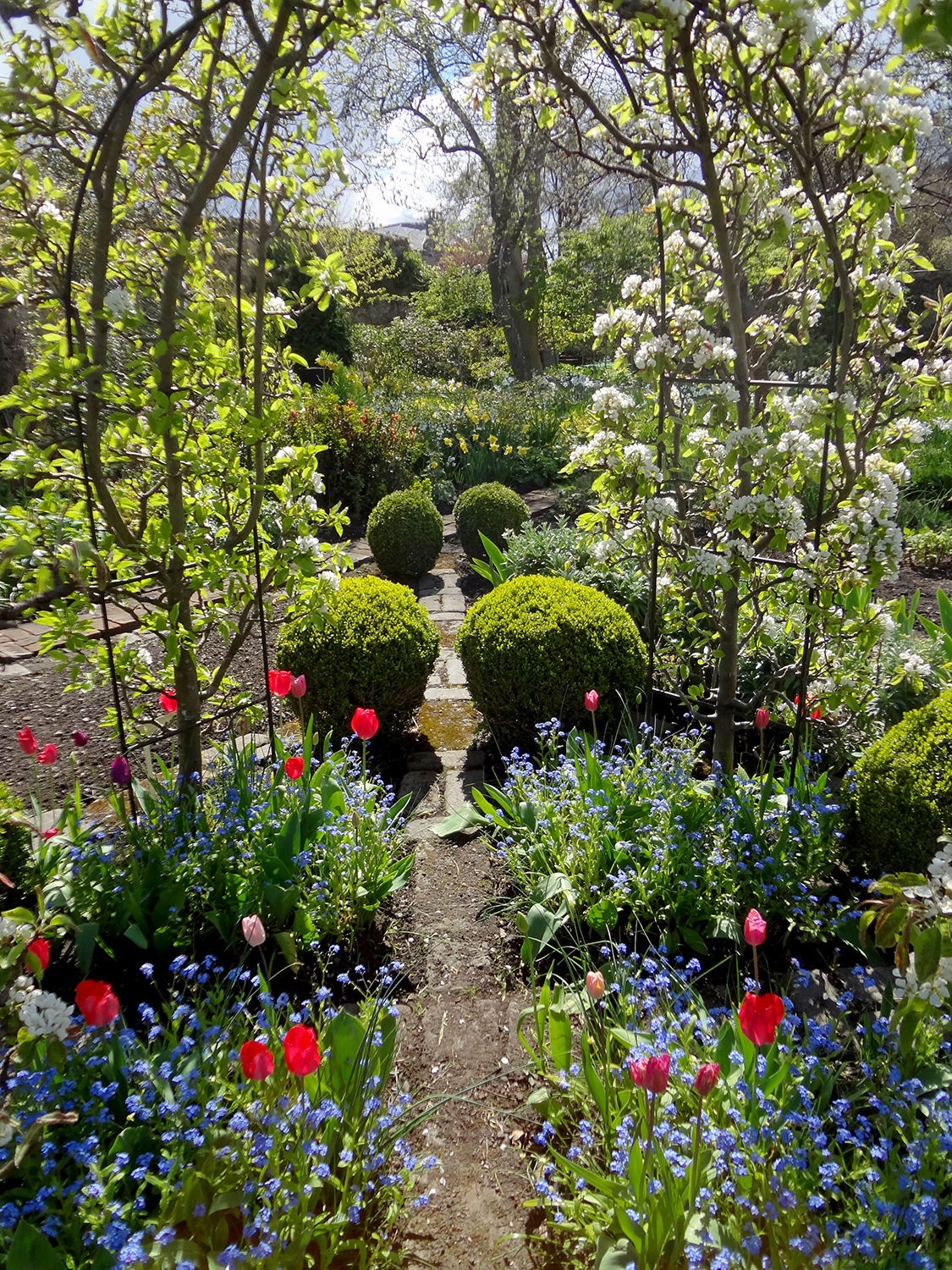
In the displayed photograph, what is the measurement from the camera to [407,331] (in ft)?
52.6

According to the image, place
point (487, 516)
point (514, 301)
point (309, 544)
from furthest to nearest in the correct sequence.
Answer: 1. point (514, 301)
2. point (487, 516)
3. point (309, 544)

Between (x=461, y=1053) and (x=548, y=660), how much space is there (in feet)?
5.52

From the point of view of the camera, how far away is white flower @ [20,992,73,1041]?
4.48 feet

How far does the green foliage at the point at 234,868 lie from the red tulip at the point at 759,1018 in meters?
1.20

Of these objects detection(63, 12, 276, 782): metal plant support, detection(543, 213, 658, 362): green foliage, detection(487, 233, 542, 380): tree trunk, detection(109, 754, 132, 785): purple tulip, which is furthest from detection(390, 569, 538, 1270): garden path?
detection(543, 213, 658, 362): green foliage

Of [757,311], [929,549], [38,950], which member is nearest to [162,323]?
[38,950]

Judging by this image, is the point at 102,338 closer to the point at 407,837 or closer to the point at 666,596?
the point at 407,837

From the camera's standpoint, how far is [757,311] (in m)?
3.11

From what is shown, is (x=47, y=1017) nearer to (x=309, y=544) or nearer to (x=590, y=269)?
(x=309, y=544)

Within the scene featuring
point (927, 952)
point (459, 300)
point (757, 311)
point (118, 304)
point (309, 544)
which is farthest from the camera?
point (459, 300)

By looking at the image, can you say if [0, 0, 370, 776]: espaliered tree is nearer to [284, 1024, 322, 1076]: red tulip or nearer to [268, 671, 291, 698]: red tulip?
[268, 671, 291, 698]: red tulip

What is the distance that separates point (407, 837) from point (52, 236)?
7.23ft

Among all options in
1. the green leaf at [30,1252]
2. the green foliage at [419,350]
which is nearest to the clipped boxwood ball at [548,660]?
the green leaf at [30,1252]

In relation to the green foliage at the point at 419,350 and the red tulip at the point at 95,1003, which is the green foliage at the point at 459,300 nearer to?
the green foliage at the point at 419,350
